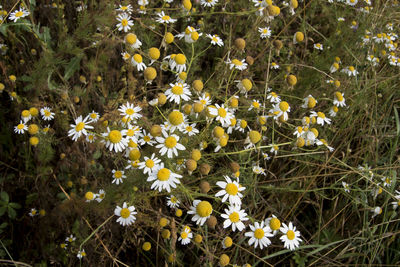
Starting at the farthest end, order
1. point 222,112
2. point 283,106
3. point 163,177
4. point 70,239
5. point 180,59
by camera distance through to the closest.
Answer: point 283,106, point 70,239, point 180,59, point 222,112, point 163,177

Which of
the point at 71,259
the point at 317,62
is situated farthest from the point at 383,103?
the point at 71,259

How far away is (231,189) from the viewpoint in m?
1.48

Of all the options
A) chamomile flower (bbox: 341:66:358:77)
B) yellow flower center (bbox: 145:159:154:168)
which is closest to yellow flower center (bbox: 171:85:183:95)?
yellow flower center (bbox: 145:159:154:168)

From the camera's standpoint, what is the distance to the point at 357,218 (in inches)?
Answer: 91.6

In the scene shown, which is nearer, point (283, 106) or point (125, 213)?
point (125, 213)

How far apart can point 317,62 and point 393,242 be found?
1529 millimetres

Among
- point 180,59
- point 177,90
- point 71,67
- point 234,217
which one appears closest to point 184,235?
point 234,217

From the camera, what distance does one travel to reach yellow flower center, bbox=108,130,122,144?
147cm

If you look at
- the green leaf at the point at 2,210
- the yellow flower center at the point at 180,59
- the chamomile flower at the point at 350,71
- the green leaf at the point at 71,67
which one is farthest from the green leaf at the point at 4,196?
the chamomile flower at the point at 350,71

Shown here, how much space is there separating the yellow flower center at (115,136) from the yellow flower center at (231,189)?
56 centimetres

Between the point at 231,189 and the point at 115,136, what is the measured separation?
0.60m

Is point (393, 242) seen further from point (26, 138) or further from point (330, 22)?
point (26, 138)

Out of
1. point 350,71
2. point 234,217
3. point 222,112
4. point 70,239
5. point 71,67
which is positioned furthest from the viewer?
point 350,71

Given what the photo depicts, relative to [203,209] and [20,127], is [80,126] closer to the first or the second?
[20,127]
